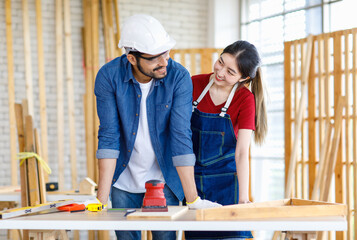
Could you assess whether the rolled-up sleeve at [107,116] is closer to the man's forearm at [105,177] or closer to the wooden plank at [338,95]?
the man's forearm at [105,177]

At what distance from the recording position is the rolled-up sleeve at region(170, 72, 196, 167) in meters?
2.39

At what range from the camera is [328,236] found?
4.86 metres

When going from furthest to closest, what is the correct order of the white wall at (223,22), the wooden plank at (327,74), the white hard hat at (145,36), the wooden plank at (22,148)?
the white wall at (223,22)
the wooden plank at (327,74)
the wooden plank at (22,148)
the white hard hat at (145,36)

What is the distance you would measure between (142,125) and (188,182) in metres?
0.36

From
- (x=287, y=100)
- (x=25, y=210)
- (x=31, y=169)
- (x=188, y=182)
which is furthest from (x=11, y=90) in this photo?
(x=25, y=210)

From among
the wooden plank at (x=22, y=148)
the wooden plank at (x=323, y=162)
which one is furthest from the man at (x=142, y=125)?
the wooden plank at (x=323, y=162)

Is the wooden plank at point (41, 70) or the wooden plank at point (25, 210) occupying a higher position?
the wooden plank at point (41, 70)

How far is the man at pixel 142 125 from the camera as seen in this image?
94.3 inches

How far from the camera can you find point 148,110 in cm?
243

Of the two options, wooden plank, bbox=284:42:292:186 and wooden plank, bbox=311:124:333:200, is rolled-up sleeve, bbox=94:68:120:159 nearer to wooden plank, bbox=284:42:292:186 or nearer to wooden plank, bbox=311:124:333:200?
wooden plank, bbox=311:124:333:200

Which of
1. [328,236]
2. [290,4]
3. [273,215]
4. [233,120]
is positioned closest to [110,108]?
[233,120]

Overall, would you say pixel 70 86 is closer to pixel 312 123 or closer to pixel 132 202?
pixel 312 123

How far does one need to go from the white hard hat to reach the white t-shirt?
0.79 feet

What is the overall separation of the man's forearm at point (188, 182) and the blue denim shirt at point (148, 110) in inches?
1.2
